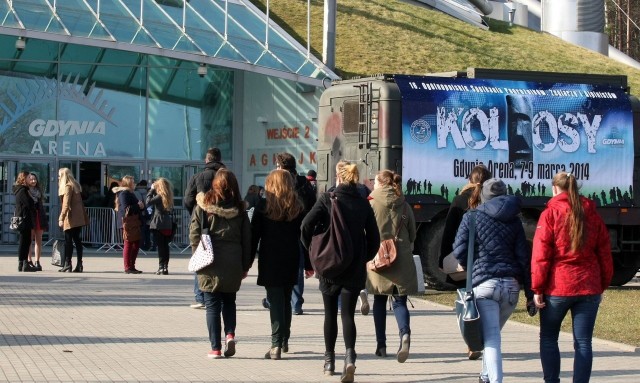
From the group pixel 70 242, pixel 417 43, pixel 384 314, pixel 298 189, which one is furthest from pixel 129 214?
pixel 417 43

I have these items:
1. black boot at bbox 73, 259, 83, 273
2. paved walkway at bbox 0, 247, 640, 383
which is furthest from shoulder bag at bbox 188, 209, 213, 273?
black boot at bbox 73, 259, 83, 273

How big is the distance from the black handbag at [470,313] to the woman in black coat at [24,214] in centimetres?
1308

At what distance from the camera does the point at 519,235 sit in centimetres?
928

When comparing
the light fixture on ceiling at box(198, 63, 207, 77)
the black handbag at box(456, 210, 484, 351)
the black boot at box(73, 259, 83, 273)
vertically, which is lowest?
the black boot at box(73, 259, 83, 273)

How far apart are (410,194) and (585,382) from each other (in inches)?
387

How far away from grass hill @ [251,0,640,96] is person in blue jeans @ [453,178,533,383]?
25.9 m

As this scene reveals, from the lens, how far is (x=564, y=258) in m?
8.71

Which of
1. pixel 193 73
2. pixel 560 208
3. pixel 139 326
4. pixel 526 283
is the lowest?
pixel 139 326

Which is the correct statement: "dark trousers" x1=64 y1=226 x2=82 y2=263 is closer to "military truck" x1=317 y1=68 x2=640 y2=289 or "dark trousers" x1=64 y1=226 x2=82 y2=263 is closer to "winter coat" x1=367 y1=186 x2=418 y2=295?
"military truck" x1=317 y1=68 x2=640 y2=289

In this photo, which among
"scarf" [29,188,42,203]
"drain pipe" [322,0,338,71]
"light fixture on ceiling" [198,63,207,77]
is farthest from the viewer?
"drain pipe" [322,0,338,71]

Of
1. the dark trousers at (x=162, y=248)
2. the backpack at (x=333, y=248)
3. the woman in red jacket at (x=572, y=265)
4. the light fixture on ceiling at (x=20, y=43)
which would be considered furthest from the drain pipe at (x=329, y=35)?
the woman in red jacket at (x=572, y=265)

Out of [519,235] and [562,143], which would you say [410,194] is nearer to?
[562,143]

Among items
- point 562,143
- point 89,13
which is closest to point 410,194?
point 562,143

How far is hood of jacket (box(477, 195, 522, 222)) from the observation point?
920 cm
